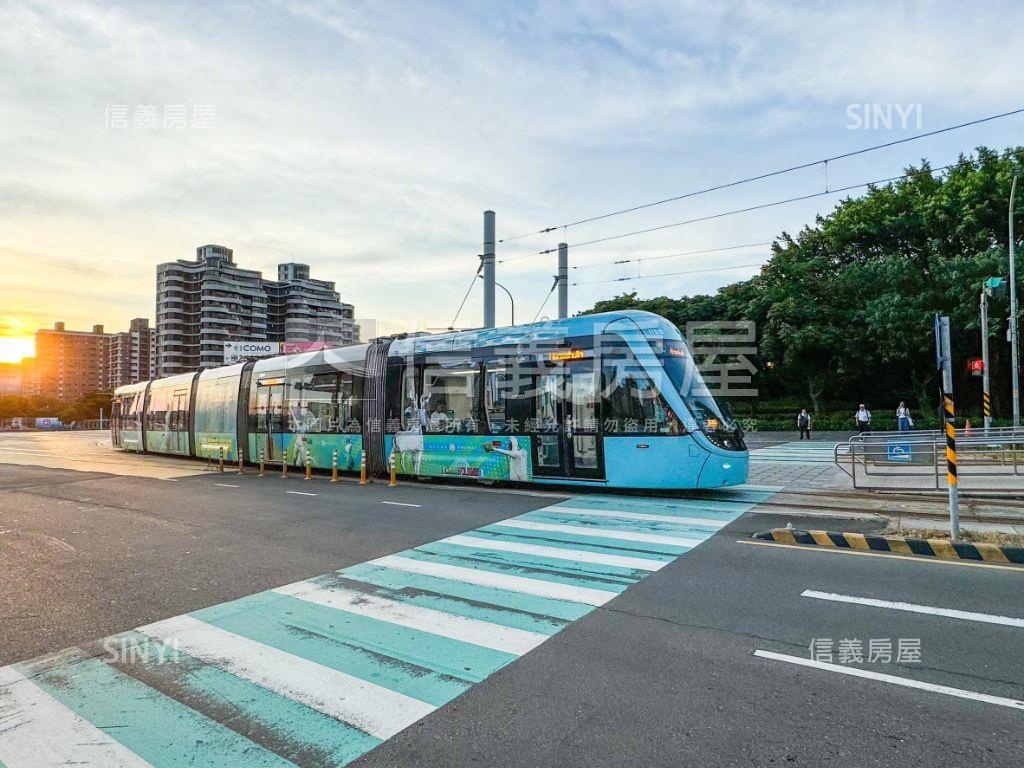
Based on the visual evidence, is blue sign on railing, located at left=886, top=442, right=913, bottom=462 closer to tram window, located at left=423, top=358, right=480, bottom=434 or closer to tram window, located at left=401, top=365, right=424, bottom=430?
tram window, located at left=423, top=358, right=480, bottom=434

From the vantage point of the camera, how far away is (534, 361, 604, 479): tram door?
1200 cm

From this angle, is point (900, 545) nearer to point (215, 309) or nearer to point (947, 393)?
point (947, 393)

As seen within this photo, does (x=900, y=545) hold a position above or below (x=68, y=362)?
below

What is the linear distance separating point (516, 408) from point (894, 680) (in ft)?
30.6

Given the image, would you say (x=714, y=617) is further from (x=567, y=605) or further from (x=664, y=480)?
(x=664, y=480)

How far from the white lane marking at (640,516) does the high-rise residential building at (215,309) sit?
95616 millimetres

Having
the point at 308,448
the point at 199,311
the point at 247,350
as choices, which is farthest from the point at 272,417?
the point at 199,311

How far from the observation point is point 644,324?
11906 millimetres

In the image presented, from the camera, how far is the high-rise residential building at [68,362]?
A: 541ft

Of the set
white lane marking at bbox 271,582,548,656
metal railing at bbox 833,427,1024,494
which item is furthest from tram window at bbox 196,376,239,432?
metal railing at bbox 833,427,1024,494

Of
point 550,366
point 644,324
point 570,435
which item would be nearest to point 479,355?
point 550,366

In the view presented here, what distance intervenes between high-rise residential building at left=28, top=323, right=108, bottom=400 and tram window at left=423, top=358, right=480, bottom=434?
185 metres

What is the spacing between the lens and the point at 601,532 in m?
8.77

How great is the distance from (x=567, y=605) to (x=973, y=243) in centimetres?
3118
